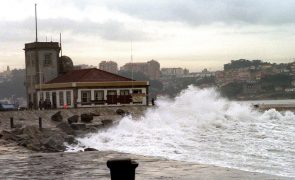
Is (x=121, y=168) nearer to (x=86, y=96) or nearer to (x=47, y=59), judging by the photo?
(x=86, y=96)

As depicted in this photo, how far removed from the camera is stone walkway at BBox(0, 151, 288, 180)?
1111 cm

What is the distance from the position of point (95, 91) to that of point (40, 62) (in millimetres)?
11090

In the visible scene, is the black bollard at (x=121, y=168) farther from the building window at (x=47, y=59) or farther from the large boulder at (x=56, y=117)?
the building window at (x=47, y=59)

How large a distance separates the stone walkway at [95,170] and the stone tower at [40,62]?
43549 millimetres

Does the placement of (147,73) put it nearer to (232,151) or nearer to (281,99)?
(281,99)

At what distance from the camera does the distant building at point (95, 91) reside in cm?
4950

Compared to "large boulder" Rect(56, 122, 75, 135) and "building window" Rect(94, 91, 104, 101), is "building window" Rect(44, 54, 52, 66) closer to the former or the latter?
"building window" Rect(94, 91, 104, 101)

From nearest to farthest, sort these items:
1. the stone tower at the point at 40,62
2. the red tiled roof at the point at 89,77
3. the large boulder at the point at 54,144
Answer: the large boulder at the point at 54,144, the red tiled roof at the point at 89,77, the stone tower at the point at 40,62

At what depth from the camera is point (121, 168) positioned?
6938 millimetres

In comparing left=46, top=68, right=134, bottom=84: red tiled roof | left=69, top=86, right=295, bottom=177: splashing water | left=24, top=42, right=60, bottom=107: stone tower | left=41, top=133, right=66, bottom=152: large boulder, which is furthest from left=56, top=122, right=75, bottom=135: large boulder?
left=24, top=42, right=60, bottom=107: stone tower

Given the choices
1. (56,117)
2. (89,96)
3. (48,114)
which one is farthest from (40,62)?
Result: (56,117)

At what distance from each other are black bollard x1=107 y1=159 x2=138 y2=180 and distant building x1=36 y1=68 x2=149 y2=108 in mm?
Result: 42409

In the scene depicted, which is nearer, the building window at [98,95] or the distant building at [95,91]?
the distant building at [95,91]

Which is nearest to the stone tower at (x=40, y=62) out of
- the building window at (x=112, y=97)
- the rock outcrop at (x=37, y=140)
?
the building window at (x=112, y=97)
